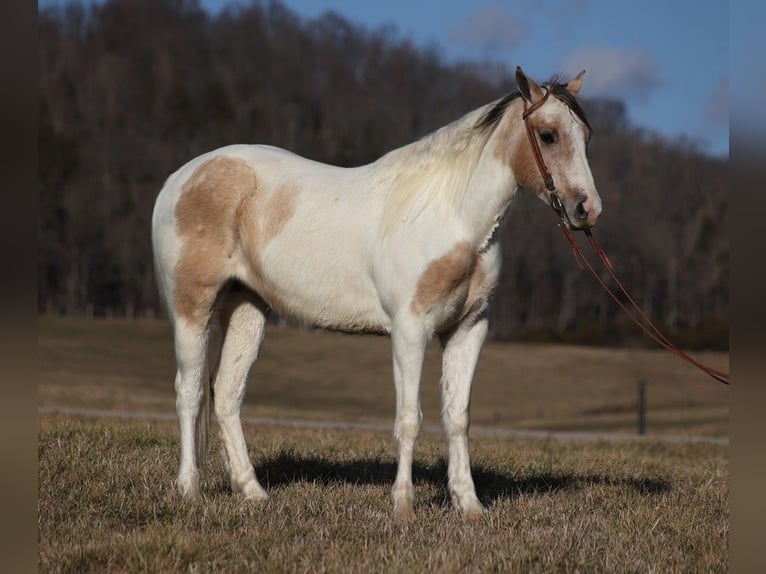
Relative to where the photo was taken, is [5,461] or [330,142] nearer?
[5,461]

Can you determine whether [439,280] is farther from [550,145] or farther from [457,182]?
[550,145]

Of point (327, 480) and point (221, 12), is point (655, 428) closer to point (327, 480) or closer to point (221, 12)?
point (327, 480)

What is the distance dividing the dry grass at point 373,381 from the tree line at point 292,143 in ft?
33.9

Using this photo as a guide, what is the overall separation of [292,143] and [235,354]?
81.0 meters

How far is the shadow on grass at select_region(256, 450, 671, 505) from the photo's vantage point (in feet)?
25.5

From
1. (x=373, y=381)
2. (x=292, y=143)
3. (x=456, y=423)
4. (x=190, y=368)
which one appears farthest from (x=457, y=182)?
(x=292, y=143)

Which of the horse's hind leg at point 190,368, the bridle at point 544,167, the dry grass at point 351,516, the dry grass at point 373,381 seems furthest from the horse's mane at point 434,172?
the dry grass at point 373,381

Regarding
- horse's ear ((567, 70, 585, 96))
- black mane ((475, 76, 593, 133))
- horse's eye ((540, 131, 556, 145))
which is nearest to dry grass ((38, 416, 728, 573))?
horse's eye ((540, 131, 556, 145))

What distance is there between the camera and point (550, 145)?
6289 millimetres

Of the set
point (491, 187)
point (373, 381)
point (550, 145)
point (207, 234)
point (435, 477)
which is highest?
point (550, 145)

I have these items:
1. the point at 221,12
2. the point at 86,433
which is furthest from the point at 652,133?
the point at 86,433

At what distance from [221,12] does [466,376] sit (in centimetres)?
12734

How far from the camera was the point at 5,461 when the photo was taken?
8.30 feet

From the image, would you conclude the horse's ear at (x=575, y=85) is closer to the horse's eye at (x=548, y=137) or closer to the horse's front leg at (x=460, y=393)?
the horse's eye at (x=548, y=137)
